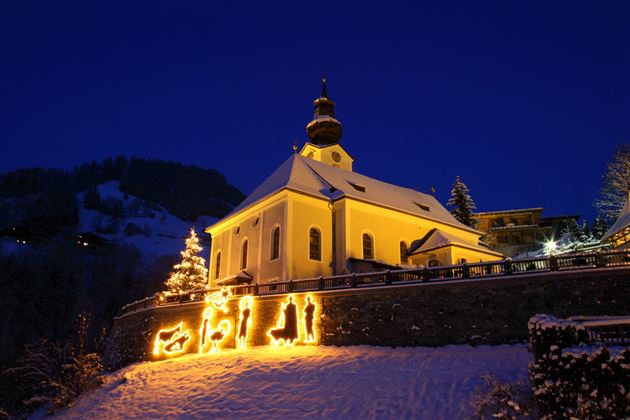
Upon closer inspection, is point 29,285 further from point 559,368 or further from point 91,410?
point 559,368

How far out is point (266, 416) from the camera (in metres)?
14.6

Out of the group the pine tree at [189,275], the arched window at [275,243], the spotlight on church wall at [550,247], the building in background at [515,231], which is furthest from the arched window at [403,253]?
the building in background at [515,231]

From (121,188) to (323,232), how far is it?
391 ft

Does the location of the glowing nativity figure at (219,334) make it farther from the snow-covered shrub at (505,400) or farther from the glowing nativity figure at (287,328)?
the snow-covered shrub at (505,400)

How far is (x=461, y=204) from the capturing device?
50.2 m

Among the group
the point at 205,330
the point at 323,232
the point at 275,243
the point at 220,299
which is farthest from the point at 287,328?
the point at 323,232

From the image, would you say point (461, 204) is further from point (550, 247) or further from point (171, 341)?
point (171, 341)

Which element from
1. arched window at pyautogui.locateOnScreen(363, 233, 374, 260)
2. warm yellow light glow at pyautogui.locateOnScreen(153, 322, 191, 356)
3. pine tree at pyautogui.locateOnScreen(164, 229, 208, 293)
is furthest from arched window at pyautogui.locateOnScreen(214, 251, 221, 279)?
arched window at pyautogui.locateOnScreen(363, 233, 374, 260)

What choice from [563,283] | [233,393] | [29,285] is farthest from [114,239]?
[563,283]

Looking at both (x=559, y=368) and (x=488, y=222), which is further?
(x=488, y=222)

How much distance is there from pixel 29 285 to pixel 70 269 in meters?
6.96

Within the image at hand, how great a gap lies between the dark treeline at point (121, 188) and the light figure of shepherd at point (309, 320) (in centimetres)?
7758

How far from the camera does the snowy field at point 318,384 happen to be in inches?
561

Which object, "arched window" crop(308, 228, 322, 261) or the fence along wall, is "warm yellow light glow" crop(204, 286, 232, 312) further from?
"arched window" crop(308, 228, 322, 261)
